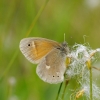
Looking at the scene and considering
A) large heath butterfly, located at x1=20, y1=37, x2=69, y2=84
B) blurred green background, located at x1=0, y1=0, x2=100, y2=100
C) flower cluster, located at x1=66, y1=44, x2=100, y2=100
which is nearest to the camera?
flower cluster, located at x1=66, y1=44, x2=100, y2=100

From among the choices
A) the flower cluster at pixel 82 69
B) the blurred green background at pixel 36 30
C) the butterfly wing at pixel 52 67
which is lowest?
the flower cluster at pixel 82 69

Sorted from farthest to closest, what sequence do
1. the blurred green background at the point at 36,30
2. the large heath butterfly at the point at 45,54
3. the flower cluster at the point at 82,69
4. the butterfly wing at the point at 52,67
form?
the blurred green background at the point at 36,30 → the large heath butterfly at the point at 45,54 → the butterfly wing at the point at 52,67 → the flower cluster at the point at 82,69

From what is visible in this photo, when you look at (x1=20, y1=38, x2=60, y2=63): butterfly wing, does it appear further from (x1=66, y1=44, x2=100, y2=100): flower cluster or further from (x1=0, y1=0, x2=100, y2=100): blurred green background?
(x1=0, y1=0, x2=100, y2=100): blurred green background

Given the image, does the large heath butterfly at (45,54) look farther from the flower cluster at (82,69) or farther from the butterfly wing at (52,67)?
the flower cluster at (82,69)

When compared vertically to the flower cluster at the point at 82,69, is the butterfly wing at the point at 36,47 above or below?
above

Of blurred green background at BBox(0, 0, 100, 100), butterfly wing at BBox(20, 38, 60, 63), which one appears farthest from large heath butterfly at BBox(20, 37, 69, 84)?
blurred green background at BBox(0, 0, 100, 100)

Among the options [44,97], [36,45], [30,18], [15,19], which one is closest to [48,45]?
[36,45]

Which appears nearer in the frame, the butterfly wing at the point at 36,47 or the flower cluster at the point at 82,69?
the flower cluster at the point at 82,69

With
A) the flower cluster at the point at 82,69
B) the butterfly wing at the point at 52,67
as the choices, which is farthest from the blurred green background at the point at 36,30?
the flower cluster at the point at 82,69
